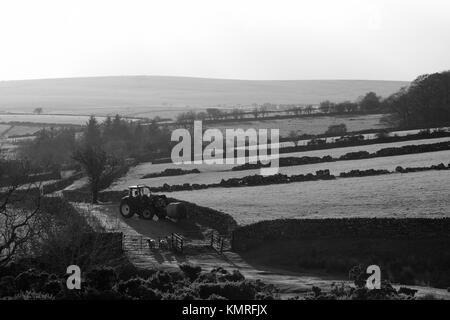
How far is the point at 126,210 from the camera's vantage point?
43094 millimetres

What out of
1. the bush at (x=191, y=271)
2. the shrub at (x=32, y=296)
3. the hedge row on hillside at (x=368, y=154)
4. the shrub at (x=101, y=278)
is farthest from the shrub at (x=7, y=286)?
the hedge row on hillside at (x=368, y=154)

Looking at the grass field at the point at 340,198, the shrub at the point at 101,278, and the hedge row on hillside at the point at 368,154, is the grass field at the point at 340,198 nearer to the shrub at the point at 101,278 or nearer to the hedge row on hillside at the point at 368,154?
the hedge row on hillside at the point at 368,154

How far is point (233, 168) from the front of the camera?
66750 mm

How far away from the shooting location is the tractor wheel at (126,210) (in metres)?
42.8

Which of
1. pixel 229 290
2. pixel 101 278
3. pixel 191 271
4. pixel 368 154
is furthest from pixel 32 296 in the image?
pixel 368 154

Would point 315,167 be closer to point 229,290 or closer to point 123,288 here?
point 229,290

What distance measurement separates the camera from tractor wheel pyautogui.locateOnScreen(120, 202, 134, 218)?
1687 inches

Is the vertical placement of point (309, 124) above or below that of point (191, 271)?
above

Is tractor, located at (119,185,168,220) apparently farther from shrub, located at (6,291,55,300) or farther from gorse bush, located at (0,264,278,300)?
shrub, located at (6,291,55,300)

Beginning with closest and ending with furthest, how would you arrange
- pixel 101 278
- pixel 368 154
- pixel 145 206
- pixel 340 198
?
pixel 101 278, pixel 145 206, pixel 340 198, pixel 368 154

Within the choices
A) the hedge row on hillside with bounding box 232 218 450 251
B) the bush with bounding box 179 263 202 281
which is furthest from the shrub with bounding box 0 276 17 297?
the hedge row on hillside with bounding box 232 218 450 251

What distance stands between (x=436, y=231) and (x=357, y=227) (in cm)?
367

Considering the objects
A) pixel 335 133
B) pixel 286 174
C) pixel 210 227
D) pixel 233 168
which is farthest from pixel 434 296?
pixel 335 133
